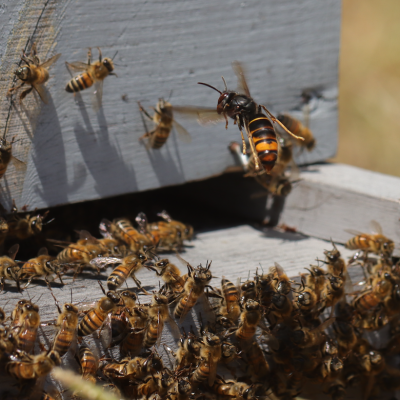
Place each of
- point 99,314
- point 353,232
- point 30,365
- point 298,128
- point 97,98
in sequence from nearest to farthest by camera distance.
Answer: point 30,365 → point 99,314 → point 97,98 → point 353,232 → point 298,128

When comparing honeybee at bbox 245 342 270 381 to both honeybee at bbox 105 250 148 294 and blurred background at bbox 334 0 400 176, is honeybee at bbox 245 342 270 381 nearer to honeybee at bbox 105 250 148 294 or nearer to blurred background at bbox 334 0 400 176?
honeybee at bbox 105 250 148 294

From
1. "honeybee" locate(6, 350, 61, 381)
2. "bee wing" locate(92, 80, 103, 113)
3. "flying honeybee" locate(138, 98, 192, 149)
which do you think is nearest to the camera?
"honeybee" locate(6, 350, 61, 381)

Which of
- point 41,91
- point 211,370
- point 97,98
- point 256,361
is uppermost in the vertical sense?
point 41,91

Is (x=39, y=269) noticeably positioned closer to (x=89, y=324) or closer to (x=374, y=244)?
(x=89, y=324)

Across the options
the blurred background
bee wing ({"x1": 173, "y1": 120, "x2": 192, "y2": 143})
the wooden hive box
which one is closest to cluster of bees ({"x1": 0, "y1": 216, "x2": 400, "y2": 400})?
the wooden hive box

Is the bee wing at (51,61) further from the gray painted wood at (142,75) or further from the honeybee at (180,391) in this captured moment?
the honeybee at (180,391)

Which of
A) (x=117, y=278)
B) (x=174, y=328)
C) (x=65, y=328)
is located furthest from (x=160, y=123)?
(x=65, y=328)

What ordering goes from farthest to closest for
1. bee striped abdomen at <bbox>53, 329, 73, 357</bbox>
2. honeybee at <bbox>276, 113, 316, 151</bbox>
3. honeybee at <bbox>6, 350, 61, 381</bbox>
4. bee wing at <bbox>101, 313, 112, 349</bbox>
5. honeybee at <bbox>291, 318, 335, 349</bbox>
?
honeybee at <bbox>276, 113, 316, 151</bbox> < honeybee at <bbox>291, 318, 335, 349</bbox> < bee wing at <bbox>101, 313, 112, 349</bbox> < bee striped abdomen at <bbox>53, 329, 73, 357</bbox> < honeybee at <bbox>6, 350, 61, 381</bbox>
